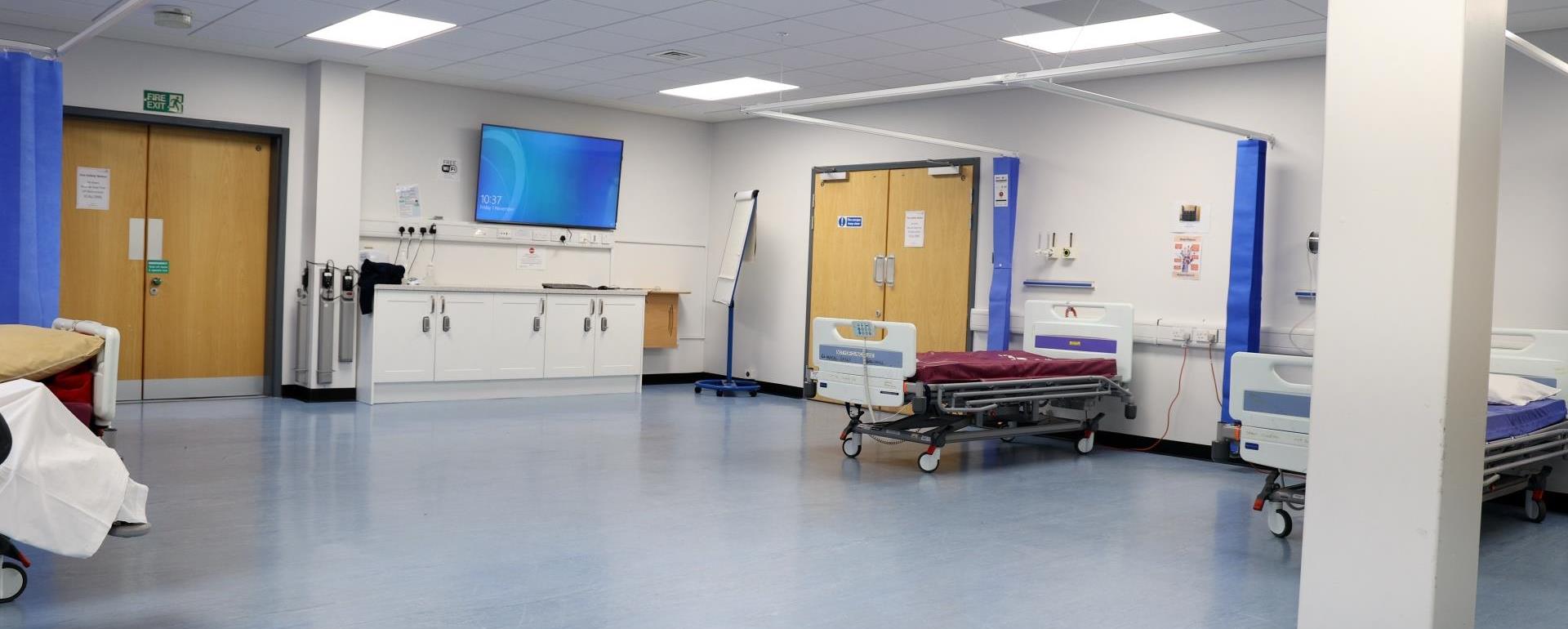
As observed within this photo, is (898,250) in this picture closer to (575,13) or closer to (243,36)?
(575,13)

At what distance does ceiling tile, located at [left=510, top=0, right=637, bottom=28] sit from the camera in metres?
6.42

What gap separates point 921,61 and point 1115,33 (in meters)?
1.46

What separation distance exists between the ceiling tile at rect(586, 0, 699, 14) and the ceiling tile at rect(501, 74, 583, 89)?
265cm

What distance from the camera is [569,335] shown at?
9.73 m

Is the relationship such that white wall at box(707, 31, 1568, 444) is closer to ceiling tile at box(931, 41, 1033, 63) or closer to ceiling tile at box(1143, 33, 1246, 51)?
ceiling tile at box(1143, 33, 1246, 51)

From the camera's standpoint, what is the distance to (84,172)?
8.02 metres

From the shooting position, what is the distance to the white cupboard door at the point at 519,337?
9.28 meters

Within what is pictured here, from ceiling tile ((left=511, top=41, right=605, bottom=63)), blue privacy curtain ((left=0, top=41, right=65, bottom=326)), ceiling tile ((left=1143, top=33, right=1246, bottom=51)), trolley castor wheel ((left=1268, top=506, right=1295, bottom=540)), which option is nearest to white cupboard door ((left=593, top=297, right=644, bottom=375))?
ceiling tile ((left=511, top=41, right=605, bottom=63))

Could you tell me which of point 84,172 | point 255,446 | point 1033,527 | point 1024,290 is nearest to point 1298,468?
point 1033,527

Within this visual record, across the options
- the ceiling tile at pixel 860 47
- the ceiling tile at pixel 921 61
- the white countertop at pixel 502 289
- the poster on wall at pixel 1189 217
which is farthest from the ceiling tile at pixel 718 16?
the white countertop at pixel 502 289

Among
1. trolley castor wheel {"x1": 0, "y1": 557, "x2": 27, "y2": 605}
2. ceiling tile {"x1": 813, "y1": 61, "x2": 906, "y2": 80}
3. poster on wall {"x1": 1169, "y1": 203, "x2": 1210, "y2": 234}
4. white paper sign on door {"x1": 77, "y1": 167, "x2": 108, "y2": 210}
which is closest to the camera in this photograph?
trolley castor wheel {"x1": 0, "y1": 557, "x2": 27, "y2": 605}

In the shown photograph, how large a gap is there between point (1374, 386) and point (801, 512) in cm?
293

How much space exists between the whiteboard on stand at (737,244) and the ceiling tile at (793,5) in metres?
4.07

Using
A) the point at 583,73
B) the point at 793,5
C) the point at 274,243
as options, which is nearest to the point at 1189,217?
the point at 793,5
